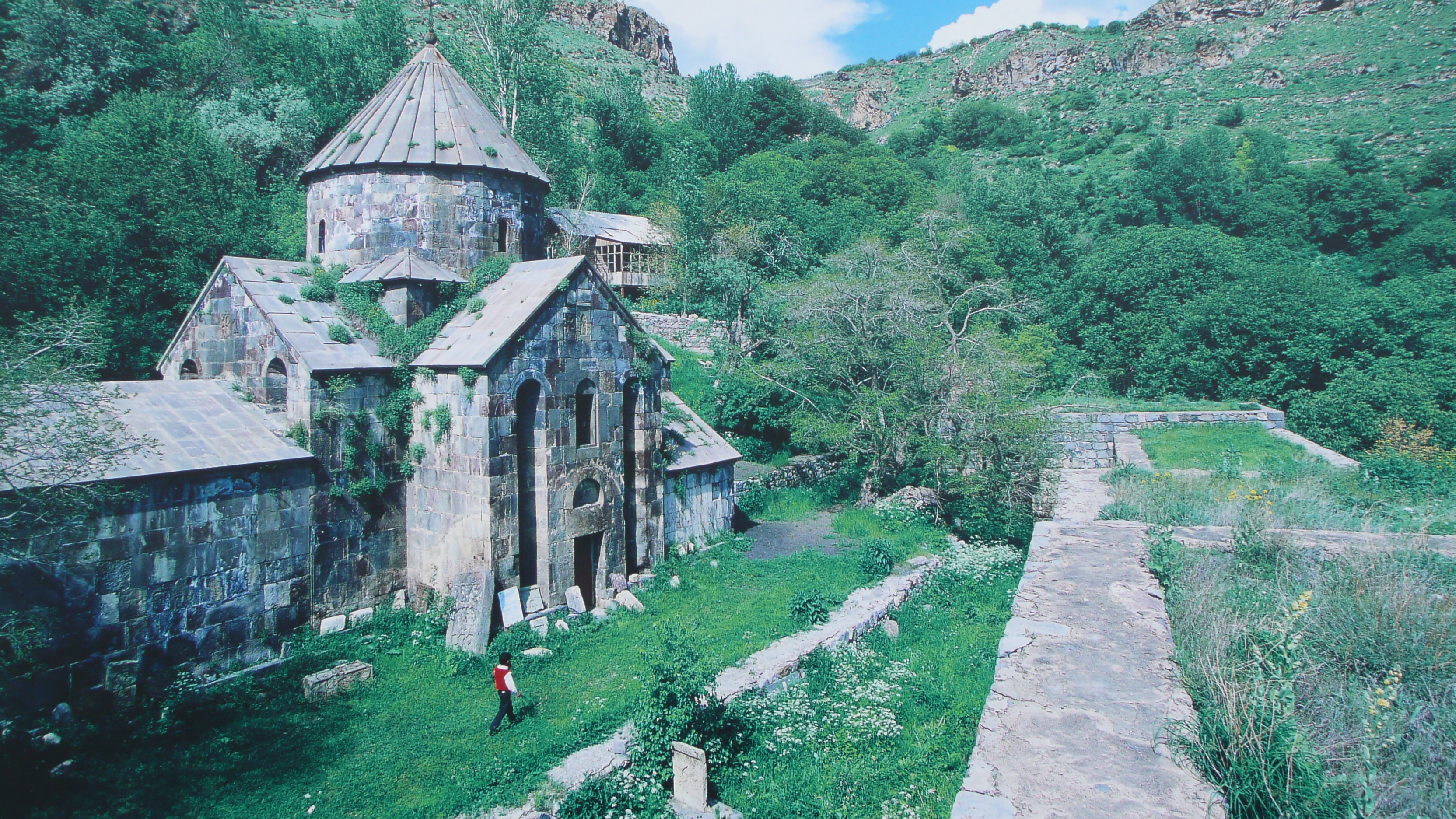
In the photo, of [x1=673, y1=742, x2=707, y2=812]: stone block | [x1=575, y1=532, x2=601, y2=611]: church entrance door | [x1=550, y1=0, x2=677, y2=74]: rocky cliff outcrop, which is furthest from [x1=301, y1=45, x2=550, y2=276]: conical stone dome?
[x1=550, y1=0, x2=677, y2=74]: rocky cliff outcrop

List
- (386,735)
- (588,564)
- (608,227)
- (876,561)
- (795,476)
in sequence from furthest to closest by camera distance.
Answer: (608,227) → (795,476) → (876,561) → (588,564) → (386,735)

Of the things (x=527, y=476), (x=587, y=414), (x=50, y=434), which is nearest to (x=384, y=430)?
(x=527, y=476)

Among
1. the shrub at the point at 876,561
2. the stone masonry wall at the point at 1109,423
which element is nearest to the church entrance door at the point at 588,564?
the shrub at the point at 876,561

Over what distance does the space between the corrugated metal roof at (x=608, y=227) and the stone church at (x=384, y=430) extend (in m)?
13.7

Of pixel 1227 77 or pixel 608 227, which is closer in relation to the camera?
pixel 608 227

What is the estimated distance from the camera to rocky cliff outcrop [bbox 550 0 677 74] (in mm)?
68938

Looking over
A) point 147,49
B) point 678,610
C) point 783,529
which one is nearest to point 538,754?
point 678,610

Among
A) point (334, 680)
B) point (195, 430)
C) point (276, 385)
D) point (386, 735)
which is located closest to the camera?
point (386, 735)

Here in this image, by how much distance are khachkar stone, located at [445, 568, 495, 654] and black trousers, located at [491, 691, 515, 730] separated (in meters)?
1.78

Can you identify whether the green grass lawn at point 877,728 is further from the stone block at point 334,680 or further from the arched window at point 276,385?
the arched window at point 276,385

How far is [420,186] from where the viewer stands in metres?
11.9

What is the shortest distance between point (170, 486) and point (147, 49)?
1067 inches

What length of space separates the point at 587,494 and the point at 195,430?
5.23 m

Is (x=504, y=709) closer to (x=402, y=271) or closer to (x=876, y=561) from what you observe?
(x=402, y=271)
